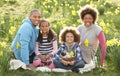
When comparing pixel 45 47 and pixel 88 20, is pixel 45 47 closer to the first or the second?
pixel 45 47

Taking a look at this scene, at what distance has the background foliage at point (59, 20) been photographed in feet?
19.7

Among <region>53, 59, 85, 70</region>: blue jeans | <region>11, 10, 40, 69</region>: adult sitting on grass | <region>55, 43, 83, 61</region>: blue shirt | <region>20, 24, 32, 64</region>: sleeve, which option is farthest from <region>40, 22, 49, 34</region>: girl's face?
<region>53, 59, 85, 70</region>: blue jeans

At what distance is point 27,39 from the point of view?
20.0 ft

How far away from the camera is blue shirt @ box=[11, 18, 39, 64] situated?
607 cm

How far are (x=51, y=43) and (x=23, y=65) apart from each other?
0.65 meters

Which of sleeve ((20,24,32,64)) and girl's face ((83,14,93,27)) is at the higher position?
girl's face ((83,14,93,27))

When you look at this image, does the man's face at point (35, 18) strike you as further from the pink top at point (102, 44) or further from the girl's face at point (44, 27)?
the pink top at point (102, 44)

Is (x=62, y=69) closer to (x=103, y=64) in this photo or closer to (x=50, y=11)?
(x=103, y=64)

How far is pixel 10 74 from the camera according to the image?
5.98 meters

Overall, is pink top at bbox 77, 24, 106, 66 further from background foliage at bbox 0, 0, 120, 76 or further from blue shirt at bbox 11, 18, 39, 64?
blue shirt at bbox 11, 18, 39, 64

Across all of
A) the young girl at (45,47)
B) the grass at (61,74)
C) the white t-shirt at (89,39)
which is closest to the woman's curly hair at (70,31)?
the white t-shirt at (89,39)

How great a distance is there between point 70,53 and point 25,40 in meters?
0.77

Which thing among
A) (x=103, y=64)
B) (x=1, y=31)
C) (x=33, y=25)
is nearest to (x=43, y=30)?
(x=33, y=25)

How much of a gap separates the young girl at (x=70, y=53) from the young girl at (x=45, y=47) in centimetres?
23
